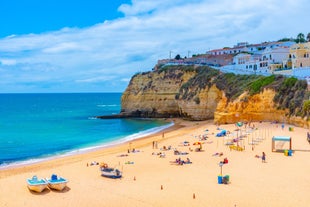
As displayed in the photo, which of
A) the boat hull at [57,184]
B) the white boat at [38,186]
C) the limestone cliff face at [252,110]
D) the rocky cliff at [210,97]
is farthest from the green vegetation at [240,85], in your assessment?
the white boat at [38,186]

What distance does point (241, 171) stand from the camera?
68.2ft

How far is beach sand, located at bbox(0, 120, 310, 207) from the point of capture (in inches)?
632

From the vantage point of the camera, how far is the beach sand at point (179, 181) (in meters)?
16.0

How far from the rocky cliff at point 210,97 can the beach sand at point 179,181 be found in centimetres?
964

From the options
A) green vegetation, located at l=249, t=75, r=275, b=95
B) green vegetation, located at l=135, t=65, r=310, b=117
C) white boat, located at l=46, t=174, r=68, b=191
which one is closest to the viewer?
white boat, located at l=46, t=174, r=68, b=191

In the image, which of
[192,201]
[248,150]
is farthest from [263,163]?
[192,201]

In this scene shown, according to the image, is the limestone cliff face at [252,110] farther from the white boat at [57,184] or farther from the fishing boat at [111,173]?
the white boat at [57,184]

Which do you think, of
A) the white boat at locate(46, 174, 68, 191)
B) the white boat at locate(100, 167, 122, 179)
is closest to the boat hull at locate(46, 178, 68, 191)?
the white boat at locate(46, 174, 68, 191)

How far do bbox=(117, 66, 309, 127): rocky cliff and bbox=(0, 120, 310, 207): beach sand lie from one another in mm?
9642

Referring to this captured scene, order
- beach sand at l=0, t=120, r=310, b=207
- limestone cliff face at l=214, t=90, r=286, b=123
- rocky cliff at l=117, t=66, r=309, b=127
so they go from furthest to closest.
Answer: limestone cliff face at l=214, t=90, r=286, b=123, rocky cliff at l=117, t=66, r=309, b=127, beach sand at l=0, t=120, r=310, b=207

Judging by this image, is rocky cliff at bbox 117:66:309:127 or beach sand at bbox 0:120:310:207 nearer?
beach sand at bbox 0:120:310:207

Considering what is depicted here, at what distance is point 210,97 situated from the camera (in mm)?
50688

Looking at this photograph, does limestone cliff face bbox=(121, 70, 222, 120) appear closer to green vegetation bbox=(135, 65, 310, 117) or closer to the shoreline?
green vegetation bbox=(135, 65, 310, 117)

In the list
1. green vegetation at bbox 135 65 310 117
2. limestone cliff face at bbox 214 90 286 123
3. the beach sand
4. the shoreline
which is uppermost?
green vegetation at bbox 135 65 310 117
